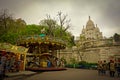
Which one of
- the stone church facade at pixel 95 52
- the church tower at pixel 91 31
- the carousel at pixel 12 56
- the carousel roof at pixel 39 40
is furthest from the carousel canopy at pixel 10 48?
the church tower at pixel 91 31

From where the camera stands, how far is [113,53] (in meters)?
33.9

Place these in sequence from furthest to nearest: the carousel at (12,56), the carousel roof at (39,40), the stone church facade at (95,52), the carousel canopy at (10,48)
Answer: the stone church facade at (95,52), the carousel roof at (39,40), the carousel canopy at (10,48), the carousel at (12,56)

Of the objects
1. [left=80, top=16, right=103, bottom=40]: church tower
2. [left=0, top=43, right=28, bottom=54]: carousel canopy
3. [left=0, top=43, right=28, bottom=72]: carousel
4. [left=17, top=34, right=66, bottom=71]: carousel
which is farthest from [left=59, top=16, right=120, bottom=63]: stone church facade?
[left=80, top=16, right=103, bottom=40]: church tower

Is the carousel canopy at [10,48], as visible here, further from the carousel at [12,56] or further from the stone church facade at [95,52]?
the stone church facade at [95,52]

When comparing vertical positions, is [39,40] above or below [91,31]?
below

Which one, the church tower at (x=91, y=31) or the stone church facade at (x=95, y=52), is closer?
the stone church facade at (x=95, y=52)

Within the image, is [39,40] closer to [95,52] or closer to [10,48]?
[10,48]

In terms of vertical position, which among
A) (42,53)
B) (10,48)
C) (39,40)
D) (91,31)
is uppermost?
(91,31)

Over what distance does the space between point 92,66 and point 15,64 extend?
56.0ft

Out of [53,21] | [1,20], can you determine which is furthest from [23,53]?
[53,21]

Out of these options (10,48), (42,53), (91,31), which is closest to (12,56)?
(10,48)

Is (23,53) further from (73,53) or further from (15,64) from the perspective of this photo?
(73,53)

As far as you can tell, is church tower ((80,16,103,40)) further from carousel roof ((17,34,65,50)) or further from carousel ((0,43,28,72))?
carousel ((0,43,28,72))

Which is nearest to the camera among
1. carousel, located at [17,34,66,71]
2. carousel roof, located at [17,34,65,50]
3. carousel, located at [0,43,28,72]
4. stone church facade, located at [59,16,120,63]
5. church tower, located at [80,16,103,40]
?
carousel, located at [0,43,28,72]
